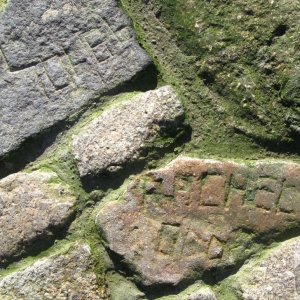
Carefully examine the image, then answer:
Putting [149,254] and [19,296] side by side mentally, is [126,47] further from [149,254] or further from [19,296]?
[19,296]

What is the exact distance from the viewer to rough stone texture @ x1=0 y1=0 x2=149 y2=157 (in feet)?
3.86

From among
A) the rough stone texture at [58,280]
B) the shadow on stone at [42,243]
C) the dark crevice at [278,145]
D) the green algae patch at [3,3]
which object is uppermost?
the green algae patch at [3,3]

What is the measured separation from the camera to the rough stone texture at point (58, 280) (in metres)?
1.15

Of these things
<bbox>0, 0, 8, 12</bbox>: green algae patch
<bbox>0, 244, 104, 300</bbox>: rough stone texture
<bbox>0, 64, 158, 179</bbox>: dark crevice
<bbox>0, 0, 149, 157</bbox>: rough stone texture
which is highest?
<bbox>0, 0, 8, 12</bbox>: green algae patch

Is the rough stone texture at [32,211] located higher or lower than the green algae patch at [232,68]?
lower

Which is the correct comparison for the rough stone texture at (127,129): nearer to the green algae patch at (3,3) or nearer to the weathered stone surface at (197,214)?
the weathered stone surface at (197,214)

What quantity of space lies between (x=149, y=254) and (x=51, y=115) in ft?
0.92

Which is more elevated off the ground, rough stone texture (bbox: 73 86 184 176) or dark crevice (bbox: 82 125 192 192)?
rough stone texture (bbox: 73 86 184 176)

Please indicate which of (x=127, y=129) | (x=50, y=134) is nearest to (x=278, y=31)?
(x=127, y=129)

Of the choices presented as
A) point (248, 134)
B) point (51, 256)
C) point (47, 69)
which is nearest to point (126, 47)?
point (47, 69)

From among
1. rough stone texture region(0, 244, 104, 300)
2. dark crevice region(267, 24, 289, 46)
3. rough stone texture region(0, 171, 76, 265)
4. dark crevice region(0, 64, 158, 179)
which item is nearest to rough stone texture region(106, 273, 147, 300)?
rough stone texture region(0, 244, 104, 300)

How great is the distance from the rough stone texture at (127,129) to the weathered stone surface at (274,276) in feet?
0.82

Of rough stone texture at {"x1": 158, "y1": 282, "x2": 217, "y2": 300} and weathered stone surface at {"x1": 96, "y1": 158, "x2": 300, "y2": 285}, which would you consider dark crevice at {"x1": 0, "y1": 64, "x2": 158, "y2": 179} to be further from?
rough stone texture at {"x1": 158, "y1": 282, "x2": 217, "y2": 300}

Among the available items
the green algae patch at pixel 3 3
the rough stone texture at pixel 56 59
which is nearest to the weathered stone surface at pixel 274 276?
the rough stone texture at pixel 56 59
